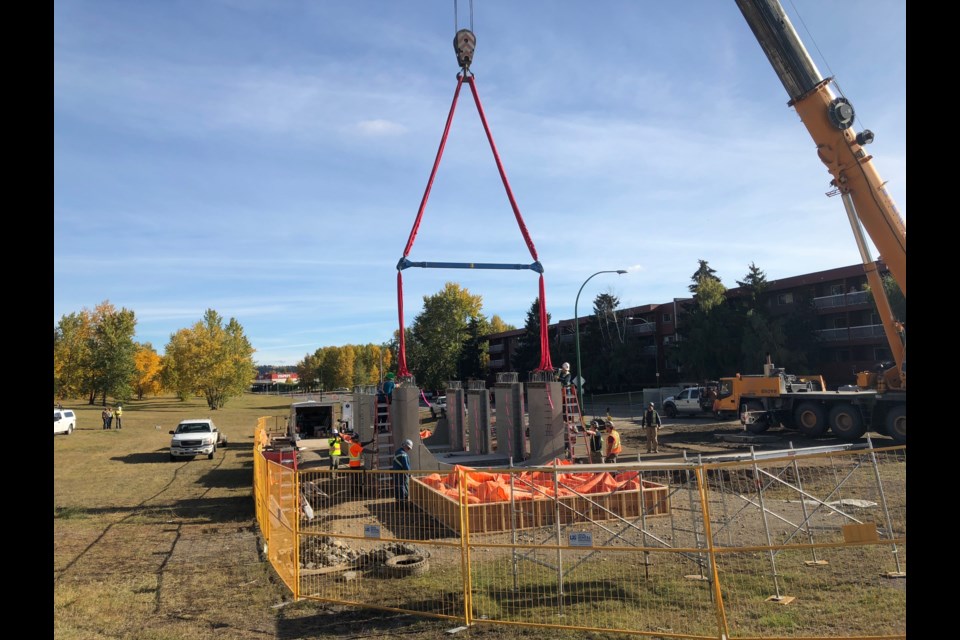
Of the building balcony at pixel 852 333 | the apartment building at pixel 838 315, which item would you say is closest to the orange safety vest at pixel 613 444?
the apartment building at pixel 838 315

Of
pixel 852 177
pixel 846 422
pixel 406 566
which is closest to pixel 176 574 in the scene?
pixel 406 566

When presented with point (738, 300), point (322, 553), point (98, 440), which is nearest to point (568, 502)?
point (322, 553)

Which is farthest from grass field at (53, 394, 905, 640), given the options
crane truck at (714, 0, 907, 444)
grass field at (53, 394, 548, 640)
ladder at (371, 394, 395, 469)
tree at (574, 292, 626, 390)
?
tree at (574, 292, 626, 390)

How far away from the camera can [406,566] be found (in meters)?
9.14

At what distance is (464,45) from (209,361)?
196 ft

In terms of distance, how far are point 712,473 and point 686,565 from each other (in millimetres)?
7818

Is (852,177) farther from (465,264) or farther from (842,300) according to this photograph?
(842,300)

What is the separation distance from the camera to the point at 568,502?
476 inches

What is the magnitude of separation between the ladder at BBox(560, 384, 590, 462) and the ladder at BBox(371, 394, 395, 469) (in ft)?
16.9

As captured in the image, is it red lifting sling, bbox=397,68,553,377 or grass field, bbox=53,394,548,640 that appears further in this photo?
red lifting sling, bbox=397,68,553,377

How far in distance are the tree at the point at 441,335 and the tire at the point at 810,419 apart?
174 ft

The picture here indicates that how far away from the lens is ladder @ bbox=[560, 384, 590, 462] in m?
18.2

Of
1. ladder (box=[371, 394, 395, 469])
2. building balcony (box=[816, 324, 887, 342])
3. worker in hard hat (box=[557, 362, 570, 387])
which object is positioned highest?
building balcony (box=[816, 324, 887, 342])

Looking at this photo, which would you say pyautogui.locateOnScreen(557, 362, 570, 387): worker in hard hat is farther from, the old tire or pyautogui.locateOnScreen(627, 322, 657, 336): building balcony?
pyautogui.locateOnScreen(627, 322, 657, 336): building balcony
